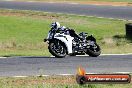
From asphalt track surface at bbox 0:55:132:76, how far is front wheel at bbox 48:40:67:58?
8.3 inches

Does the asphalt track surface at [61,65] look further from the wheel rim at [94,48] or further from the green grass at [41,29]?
the green grass at [41,29]

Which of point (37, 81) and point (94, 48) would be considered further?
point (94, 48)

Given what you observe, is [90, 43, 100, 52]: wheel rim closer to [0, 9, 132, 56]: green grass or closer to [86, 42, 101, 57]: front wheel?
[86, 42, 101, 57]: front wheel

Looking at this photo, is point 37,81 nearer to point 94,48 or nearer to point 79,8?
point 94,48

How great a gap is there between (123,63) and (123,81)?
8.46 m

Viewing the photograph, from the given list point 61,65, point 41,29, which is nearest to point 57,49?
point 61,65

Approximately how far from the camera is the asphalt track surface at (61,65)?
14.8 metres

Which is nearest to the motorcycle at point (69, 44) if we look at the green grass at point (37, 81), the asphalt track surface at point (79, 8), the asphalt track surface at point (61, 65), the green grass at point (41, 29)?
the asphalt track surface at point (61, 65)

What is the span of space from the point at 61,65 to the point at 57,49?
1.93 m

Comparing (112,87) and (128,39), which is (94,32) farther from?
(112,87)

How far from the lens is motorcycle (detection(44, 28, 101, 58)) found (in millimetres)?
17891

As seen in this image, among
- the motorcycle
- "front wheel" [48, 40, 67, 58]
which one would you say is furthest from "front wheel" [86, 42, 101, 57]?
"front wheel" [48, 40, 67, 58]

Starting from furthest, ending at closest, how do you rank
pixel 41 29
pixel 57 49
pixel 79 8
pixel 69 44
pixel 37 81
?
pixel 79 8, pixel 41 29, pixel 69 44, pixel 57 49, pixel 37 81

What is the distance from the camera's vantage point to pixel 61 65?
16.0 meters
